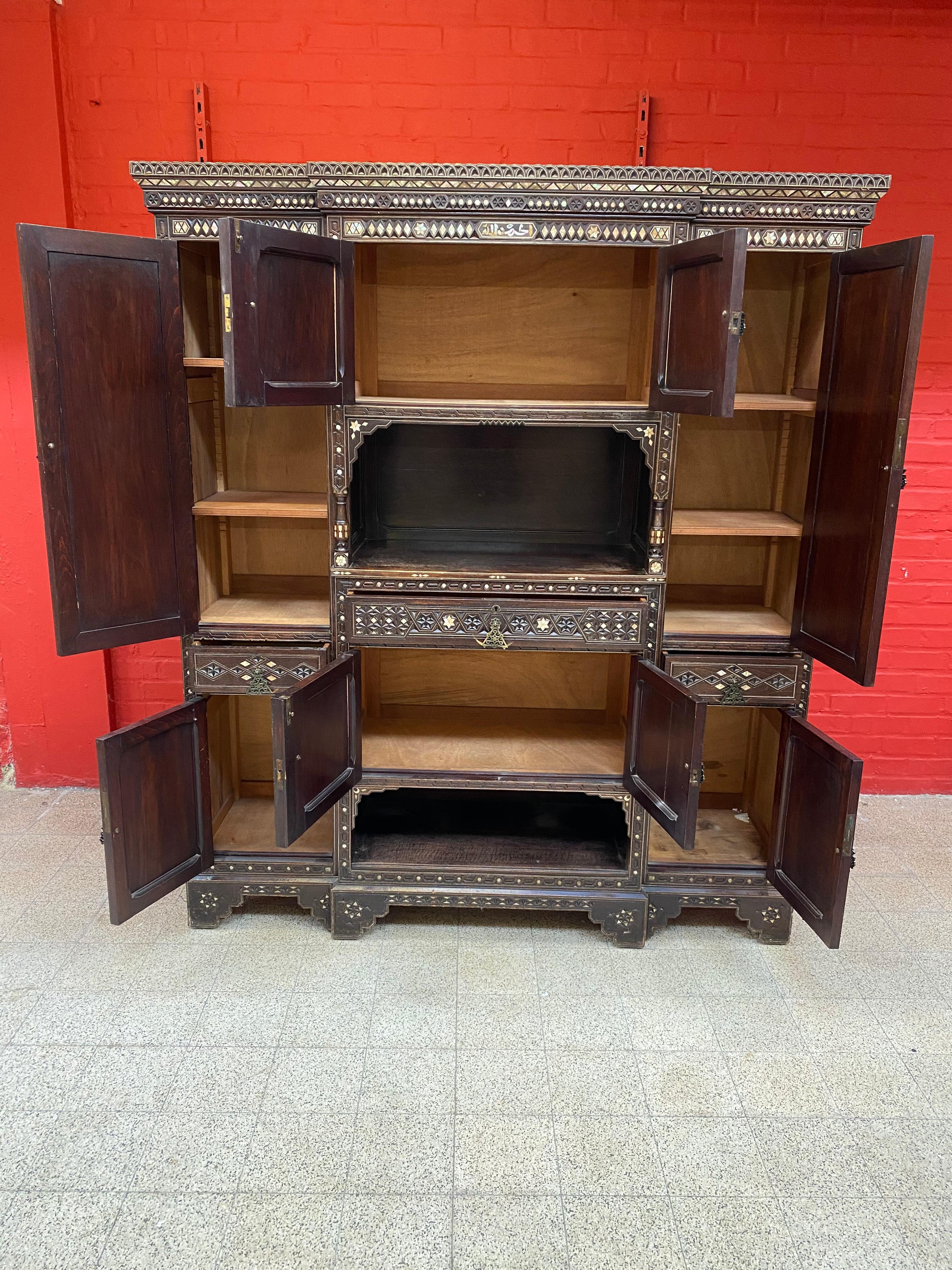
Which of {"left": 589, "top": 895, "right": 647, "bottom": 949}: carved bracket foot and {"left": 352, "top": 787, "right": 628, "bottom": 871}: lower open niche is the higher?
{"left": 352, "top": 787, "right": 628, "bottom": 871}: lower open niche

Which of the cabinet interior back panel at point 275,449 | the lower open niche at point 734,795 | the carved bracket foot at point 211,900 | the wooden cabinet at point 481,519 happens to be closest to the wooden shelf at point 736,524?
the wooden cabinet at point 481,519

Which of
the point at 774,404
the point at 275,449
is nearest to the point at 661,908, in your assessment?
the point at 774,404

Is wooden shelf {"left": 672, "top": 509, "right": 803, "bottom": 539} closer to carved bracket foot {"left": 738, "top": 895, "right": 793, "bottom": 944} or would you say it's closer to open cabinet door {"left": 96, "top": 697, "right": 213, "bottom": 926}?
carved bracket foot {"left": 738, "top": 895, "right": 793, "bottom": 944}

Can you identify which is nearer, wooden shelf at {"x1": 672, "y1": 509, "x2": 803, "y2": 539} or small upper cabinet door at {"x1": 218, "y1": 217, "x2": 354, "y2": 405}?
small upper cabinet door at {"x1": 218, "y1": 217, "x2": 354, "y2": 405}

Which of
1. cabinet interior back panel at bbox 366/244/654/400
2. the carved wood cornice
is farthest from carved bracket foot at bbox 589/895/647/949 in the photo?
the carved wood cornice

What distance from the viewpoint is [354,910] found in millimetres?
3014

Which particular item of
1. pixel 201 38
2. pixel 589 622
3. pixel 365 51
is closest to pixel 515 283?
pixel 365 51

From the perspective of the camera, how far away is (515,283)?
3121 millimetres

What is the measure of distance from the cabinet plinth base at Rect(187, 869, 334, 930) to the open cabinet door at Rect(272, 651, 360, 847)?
0.40 meters

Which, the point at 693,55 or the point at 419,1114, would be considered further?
the point at 693,55

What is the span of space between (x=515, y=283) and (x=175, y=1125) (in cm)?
272

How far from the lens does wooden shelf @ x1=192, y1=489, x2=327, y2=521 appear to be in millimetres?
2805

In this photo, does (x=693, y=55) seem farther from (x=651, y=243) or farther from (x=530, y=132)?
(x=651, y=243)

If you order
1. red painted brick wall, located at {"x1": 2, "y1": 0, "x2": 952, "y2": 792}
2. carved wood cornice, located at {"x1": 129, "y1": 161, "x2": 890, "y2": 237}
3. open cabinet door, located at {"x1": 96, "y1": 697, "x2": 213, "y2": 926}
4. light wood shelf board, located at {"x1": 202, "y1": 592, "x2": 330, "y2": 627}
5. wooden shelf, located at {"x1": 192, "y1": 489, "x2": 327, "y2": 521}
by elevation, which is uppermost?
red painted brick wall, located at {"x1": 2, "y1": 0, "x2": 952, "y2": 792}
